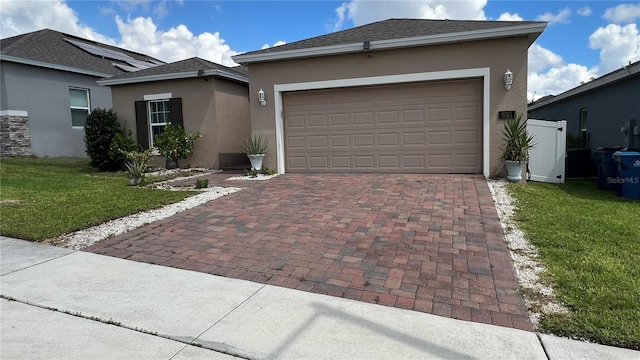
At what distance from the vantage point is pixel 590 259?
13.8ft

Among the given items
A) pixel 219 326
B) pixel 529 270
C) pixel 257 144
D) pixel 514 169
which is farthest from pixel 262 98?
pixel 219 326

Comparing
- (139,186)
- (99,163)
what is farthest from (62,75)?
(139,186)

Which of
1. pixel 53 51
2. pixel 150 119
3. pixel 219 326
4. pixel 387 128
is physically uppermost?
pixel 53 51

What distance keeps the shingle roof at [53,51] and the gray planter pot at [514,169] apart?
53.9 ft

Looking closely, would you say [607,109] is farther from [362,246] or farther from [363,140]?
[362,246]

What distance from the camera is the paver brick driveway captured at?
3.64m

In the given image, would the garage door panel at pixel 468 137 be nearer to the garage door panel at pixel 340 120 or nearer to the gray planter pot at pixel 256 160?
the garage door panel at pixel 340 120

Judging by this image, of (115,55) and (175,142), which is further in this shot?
(115,55)

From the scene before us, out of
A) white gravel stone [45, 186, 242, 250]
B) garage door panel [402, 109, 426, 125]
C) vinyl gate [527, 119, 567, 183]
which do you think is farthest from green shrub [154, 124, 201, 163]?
vinyl gate [527, 119, 567, 183]

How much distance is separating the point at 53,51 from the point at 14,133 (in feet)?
13.2

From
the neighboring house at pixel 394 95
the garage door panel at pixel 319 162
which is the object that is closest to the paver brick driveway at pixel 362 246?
the neighboring house at pixel 394 95

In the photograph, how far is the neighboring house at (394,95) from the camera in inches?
355

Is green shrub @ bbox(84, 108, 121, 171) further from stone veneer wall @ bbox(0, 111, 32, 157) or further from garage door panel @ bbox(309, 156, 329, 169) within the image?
garage door panel @ bbox(309, 156, 329, 169)

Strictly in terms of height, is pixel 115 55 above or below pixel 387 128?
above
